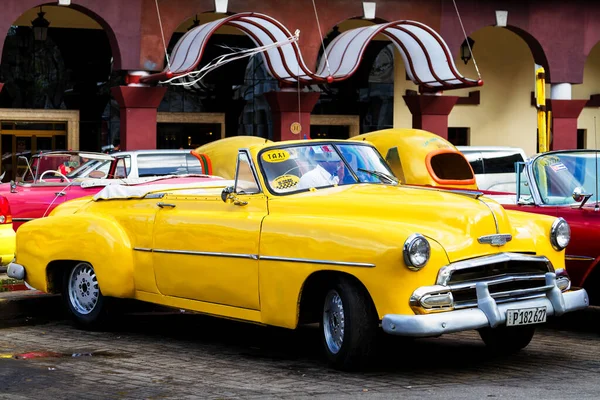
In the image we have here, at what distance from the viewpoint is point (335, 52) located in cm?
2298

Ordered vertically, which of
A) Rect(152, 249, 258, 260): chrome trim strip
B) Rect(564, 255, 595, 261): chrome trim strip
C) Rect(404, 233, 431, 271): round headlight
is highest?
Rect(404, 233, 431, 271): round headlight

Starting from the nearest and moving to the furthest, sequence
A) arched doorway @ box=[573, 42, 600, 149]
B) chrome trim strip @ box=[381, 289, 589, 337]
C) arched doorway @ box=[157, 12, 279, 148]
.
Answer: chrome trim strip @ box=[381, 289, 589, 337] < arched doorway @ box=[157, 12, 279, 148] < arched doorway @ box=[573, 42, 600, 149]

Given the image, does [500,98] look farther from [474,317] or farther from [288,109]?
[474,317]

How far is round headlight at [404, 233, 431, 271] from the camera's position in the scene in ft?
22.6

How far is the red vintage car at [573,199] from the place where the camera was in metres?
8.95

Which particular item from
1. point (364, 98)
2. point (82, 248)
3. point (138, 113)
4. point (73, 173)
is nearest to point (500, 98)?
point (364, 98)

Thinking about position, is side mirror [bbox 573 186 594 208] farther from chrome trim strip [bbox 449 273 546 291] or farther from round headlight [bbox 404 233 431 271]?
round headlight [bbox 404 233 431 271]

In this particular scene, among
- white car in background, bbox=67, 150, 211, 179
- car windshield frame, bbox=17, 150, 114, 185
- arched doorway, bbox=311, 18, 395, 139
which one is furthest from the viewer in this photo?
arched doorway, bbox=311, 18, 395, 139

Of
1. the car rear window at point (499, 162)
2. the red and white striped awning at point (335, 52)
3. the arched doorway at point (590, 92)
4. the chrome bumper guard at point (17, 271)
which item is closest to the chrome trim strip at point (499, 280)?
the chrome bumper guard at point (17, 271)

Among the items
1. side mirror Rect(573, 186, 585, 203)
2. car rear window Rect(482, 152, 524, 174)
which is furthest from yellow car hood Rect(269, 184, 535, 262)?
car rear window Rect(482, 152, 524, 174)

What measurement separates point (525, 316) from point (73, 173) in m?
9.75

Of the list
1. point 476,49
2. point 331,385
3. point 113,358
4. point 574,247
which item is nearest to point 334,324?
point 331,385

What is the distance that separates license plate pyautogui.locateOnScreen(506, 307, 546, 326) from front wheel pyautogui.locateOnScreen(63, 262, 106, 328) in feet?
12.1

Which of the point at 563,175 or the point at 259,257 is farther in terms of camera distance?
the point at 563,175
